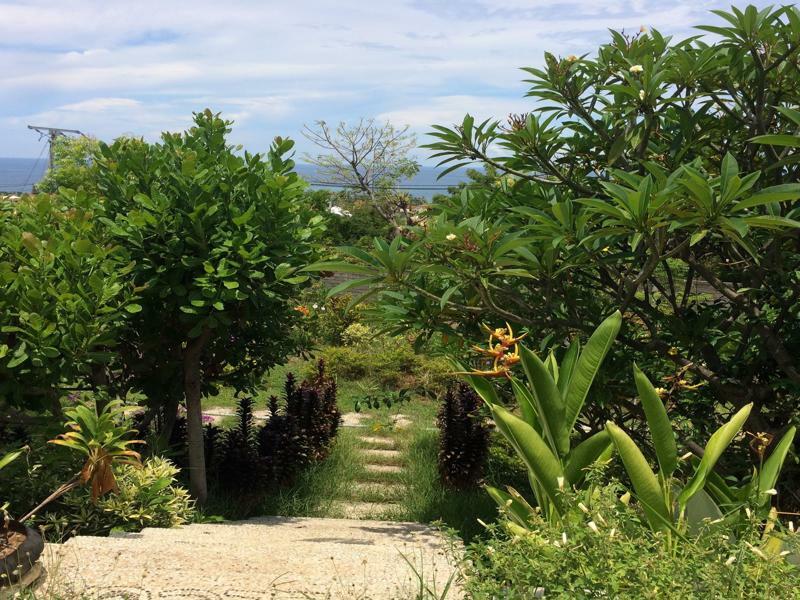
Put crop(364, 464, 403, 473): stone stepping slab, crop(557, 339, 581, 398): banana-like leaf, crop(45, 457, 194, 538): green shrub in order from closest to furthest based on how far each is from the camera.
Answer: crop(557, 339, 581, 398): banana-like leaf
crop(45, 457, 194, 538): green shrub
crop(364, 464, 403, 473): stone stepping slab

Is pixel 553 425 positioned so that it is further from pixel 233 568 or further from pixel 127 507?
pixel 127 507

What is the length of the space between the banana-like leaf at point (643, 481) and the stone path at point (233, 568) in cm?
72

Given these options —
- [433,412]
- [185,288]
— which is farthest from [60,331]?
[433,412]

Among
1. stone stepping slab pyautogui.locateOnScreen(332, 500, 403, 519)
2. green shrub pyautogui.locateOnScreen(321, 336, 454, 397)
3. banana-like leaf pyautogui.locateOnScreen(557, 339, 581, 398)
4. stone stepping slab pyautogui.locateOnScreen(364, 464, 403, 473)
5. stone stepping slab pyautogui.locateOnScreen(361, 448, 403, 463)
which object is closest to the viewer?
banana-like leaf pyautogui.locateOnScreen(557, 339, 581, 398)

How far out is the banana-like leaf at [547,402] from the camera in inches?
115

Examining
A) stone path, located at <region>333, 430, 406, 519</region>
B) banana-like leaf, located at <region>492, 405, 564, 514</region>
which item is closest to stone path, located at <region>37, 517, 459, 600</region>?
banana-like leaf, located at <region>492, 405, 564, 514</region>

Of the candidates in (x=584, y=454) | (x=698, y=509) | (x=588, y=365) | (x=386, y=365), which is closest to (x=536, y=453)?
(x=584, y=454)

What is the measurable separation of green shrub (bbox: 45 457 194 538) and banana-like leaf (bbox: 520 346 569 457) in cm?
202

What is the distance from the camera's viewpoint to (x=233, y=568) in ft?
9.48

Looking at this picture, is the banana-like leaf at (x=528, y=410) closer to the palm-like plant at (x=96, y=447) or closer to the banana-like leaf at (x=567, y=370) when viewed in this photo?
the banana-like leaf at (x=567, y=370)

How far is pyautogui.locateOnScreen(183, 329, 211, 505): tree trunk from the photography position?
475cm

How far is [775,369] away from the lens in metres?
3.85

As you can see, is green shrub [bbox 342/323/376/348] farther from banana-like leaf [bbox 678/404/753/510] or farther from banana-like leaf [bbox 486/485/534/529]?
banana-like leaf [bbox 678/404/753/510]

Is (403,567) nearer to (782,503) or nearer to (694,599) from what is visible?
(694,599)
